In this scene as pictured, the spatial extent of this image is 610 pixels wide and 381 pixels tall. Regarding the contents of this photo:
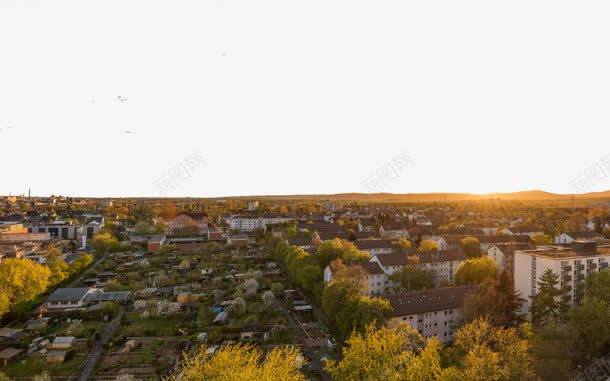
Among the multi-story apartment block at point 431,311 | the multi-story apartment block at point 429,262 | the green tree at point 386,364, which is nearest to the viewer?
the green tree at point 386,364

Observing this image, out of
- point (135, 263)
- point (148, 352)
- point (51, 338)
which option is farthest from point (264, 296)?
point (135, 263)

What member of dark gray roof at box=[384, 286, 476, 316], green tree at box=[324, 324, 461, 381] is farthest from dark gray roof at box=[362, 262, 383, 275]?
green tree at box=[324, 324, 461, 381]

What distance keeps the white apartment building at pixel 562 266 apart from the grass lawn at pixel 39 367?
23.2 m

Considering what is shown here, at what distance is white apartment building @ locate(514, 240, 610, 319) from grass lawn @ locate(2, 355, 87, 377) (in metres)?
23.2

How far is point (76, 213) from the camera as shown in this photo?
78.8 meters

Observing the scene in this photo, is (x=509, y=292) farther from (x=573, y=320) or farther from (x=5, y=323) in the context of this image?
(x=5, y=323)

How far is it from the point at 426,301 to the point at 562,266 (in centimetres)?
715

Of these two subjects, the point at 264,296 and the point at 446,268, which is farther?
the point at 446,268

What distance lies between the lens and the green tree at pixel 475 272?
26438 mm

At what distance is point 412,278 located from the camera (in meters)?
27.8

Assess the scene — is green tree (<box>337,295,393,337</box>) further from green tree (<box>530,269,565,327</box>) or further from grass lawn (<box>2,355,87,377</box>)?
grass lawn (<box>2,355,87,377</box>)

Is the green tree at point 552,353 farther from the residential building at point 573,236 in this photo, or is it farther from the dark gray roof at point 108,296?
the residential building at point 573,236

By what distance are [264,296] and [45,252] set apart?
22960 mm

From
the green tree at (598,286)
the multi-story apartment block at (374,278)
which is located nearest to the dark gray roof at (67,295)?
the multi-story apartment block at (374,278)
